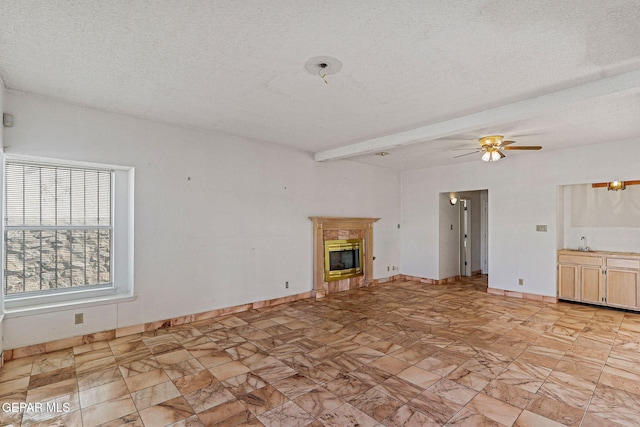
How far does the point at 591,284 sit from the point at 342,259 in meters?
4.32

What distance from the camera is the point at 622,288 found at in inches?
204

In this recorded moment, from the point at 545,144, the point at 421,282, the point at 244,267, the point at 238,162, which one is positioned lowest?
the point at 421,282

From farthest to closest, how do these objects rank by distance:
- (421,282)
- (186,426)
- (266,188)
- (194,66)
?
(421,282) < (266,188) < (194,66) < (186,426)

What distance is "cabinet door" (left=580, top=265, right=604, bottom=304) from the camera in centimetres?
540

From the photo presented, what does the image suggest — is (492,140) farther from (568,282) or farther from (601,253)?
(568,282)

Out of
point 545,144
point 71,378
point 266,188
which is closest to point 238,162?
point 266,188

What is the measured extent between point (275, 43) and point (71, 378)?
11.3 ft

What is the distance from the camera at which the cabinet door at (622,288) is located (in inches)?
200

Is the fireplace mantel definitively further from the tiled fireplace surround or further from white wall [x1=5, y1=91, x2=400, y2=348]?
white wall [x1=5, y1=91, x2=400, y2=348]

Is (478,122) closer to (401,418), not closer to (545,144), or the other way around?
(545,144)

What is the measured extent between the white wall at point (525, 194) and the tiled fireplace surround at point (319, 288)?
43 centimetres

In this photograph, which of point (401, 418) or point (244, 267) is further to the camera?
point (244, 267)

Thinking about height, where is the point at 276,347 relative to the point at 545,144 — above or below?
below

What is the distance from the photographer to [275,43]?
239 centimetres
